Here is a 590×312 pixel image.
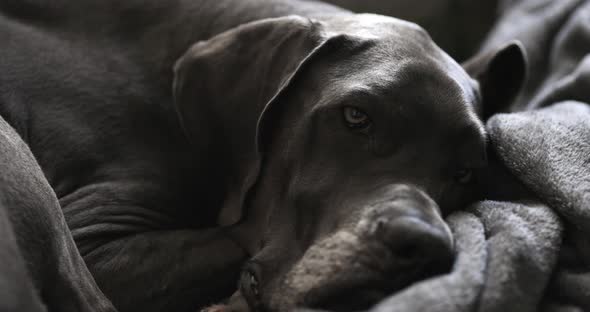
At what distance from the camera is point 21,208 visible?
1125 mm

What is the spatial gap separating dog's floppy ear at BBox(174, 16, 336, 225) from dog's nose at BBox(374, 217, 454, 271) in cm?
51

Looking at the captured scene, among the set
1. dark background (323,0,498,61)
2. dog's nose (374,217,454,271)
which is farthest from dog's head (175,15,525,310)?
dark background (323,0,498,61)

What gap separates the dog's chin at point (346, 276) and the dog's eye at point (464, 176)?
14.8 inches

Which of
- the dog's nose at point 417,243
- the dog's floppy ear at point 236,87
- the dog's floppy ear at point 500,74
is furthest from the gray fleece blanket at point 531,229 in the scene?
the dog's floppy ear at point 236,87

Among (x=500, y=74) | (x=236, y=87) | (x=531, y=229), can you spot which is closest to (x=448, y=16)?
(x=500, y=74)

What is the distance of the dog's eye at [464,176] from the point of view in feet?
5.06

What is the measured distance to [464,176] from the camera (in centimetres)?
155

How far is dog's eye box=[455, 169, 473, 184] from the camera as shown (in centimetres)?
154

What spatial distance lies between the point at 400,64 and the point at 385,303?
0.64 metres

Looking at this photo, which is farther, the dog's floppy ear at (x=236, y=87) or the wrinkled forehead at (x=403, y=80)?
the dog's floppy ear at (x=236, y=87)

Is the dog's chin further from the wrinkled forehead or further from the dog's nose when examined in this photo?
the wrinkled forehead

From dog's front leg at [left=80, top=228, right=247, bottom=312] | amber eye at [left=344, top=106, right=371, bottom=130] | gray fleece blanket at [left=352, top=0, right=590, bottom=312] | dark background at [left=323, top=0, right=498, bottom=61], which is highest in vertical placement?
amber eye at [left=344, top=106, right=371, bottom=130]

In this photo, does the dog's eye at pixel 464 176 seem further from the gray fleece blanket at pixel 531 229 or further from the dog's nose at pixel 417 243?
the dog's nose at pixel 417 243

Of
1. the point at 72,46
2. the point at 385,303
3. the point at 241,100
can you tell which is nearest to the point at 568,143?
the point at 385,303
